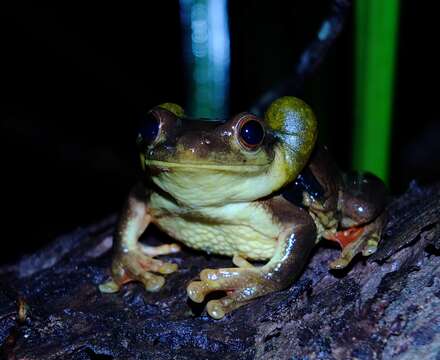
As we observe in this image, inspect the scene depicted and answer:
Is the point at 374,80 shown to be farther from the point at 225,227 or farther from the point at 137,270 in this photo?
the point at 137,270

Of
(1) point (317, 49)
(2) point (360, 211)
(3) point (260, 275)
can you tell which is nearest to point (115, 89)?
(1) point (317, 49)

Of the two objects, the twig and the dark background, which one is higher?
the twig

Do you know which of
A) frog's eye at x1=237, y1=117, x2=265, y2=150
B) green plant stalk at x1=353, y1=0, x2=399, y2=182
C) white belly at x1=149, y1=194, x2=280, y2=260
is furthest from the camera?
green plant stalk at x1=353, y1=0, x2=399, y2=182

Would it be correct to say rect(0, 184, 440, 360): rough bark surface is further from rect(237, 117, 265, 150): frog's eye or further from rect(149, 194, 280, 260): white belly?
rect(237, 117, 265, 150): frog's eye

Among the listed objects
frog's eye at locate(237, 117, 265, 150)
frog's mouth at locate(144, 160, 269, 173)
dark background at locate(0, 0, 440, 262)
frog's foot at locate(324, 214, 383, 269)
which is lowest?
dark background at locate(0, 0, 440, 262)

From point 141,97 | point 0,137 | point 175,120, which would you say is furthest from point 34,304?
point 141,97

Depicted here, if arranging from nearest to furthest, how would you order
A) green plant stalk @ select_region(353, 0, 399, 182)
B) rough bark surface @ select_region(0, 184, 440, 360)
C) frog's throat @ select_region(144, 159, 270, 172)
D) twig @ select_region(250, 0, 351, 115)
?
rough bark surface @ select_region(0, 184, 440, 360)
frog's throat @ select_region(144, 159, 270, 172)
green plant stalk @ select_region(353, 0, 399, 182)
twig @ select_region(250, 0, 351, 115)

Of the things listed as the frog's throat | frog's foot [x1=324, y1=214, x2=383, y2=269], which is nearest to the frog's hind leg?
frog's foot [x1=324, y1=214, x2=383, y2=269]

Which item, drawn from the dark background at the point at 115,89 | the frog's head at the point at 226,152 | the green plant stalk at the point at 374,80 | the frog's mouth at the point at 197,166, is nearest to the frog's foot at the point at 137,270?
the frog's head at the point at 226,152
